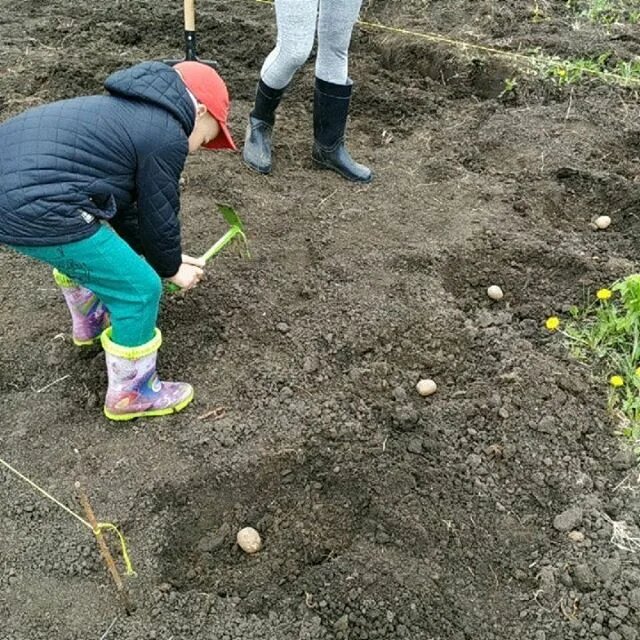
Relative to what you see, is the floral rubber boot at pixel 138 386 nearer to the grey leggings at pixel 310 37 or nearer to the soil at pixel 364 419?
the soil at pixel 364 419

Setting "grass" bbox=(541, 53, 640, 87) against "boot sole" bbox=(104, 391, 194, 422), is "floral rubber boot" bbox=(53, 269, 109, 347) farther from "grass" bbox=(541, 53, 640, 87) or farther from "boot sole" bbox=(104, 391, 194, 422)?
"grass" bbox=(541, 53, 640, 87)

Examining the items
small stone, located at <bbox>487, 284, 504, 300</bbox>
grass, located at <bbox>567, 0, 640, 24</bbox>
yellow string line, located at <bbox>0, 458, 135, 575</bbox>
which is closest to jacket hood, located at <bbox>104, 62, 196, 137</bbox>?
yellow string line, located at <bbox>0, 458, 135, 575</bbox>

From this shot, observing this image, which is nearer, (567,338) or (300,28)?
(567,338)

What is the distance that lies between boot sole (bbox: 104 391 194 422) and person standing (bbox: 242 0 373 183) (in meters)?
1.67

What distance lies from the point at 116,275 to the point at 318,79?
1.94 meters

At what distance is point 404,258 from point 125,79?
1.60 m

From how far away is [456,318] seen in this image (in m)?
3.07

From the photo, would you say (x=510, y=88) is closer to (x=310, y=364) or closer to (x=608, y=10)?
(x=608, y=10)

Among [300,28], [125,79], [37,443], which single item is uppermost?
[125,79]

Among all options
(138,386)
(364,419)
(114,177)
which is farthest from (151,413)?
(114,177)

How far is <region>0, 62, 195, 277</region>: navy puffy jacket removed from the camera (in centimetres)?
206

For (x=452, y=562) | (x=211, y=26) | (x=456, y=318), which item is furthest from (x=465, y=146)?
(x=452, y=562)

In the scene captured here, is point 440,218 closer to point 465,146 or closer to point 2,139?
point 465,146

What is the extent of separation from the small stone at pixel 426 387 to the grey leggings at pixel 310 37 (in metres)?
1.70
